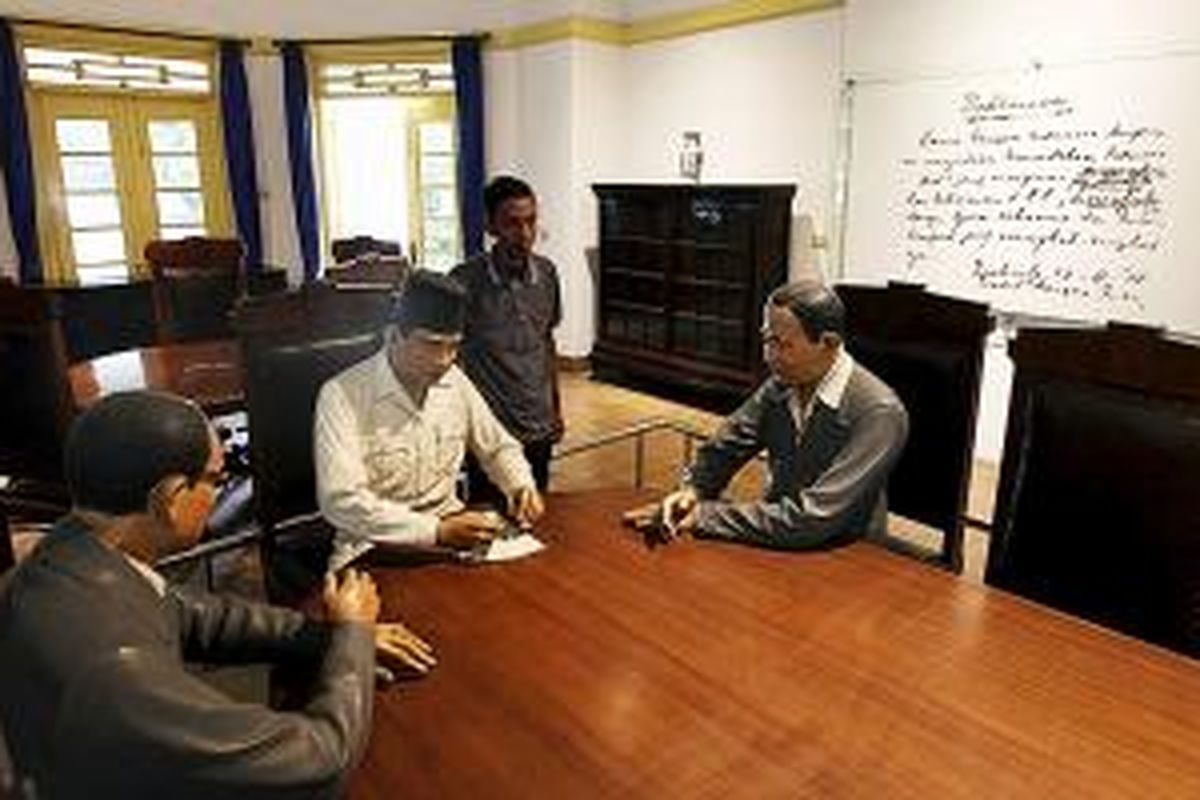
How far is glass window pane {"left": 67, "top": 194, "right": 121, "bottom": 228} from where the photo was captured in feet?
20.2

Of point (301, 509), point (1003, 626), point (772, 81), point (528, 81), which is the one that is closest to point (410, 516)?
point (301, 509)

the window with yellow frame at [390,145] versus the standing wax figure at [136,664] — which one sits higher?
the window with yellow frame at [390,145]

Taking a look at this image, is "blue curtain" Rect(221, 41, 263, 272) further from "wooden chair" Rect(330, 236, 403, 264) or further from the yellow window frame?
"wooden chair" Rect(330, 236, 403, 264)

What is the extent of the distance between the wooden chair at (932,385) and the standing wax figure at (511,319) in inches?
42.5

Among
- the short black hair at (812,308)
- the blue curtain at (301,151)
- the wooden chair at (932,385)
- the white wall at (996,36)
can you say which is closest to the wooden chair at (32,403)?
the short black hair at (812,308)

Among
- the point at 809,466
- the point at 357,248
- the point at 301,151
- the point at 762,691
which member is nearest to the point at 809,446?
the point at 809,466

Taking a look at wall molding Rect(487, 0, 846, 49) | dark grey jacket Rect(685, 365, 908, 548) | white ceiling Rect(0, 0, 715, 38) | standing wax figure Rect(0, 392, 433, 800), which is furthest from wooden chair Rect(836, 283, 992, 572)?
white ceiling Rect(0, 0, 715, 38)

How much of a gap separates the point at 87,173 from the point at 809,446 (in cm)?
611

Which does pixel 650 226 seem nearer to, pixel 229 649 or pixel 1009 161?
pixel 1009 161

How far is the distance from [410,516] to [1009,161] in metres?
3.72

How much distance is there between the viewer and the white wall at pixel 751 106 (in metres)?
5.23

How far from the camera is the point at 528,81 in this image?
6648 millimetres

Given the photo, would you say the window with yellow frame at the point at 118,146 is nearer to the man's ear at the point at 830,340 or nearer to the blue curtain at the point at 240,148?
the blue curtain at the point at 240,148

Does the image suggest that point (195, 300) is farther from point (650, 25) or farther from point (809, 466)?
point (650, 25)
